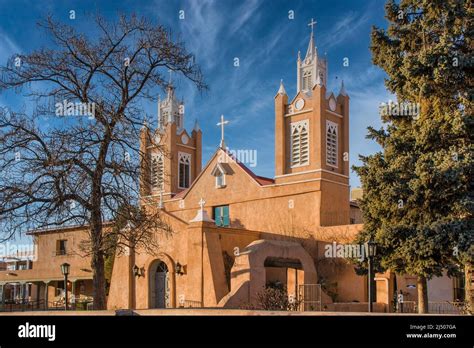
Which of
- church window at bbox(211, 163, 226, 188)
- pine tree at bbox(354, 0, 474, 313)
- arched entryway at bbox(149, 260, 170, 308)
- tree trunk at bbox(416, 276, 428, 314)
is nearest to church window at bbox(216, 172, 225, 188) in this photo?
church window at bbox(211, 163, 226, 188)

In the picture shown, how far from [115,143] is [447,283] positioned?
786 inches

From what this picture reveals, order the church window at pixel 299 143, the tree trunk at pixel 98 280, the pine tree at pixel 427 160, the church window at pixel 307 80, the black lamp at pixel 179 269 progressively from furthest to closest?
the church window at pixel 307 80
the church window at pixel 299 143
the black lamp at pixel 179 269
the pine tree at pixel 427 160
the tree trunk at pixel 98 280

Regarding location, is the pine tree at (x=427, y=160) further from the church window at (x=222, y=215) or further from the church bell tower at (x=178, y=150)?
the church bell tower at (x=178, y=150)

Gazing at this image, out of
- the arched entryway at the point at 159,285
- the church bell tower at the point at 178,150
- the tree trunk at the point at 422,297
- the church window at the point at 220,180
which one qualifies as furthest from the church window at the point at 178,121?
the tree trunk at the point at 422,297

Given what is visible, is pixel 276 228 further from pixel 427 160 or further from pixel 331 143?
pixel 427 160

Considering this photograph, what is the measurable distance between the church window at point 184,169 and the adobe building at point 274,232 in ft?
7.21

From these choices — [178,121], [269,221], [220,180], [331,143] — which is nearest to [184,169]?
[178,121]

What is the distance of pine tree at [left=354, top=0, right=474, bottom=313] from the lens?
19.8 m

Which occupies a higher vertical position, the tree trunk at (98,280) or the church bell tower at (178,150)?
the church bell tower at (178,150)

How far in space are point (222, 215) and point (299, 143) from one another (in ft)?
22.9

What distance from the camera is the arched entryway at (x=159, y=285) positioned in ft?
110

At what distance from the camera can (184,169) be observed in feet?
157

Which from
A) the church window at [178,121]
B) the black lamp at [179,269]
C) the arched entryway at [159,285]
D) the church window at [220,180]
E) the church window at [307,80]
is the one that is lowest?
the arched entryway at [159,285]
